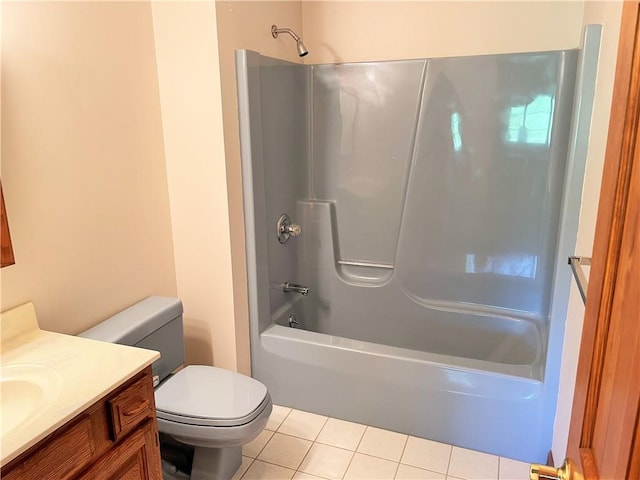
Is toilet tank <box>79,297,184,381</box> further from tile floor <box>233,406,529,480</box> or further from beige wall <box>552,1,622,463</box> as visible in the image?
beige wall <box>552,1,622,463</box>

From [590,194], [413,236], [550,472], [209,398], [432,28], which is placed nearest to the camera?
[550,472]

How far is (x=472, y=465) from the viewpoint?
2.02 meters

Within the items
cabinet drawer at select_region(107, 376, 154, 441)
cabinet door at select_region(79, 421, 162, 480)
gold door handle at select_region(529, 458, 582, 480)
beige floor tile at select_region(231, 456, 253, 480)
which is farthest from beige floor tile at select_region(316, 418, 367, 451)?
gold door handle at select_region(529, 458, 582, 480)

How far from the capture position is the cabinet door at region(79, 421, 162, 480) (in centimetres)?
127

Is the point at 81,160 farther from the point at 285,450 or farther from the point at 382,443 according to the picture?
the point at 382,443

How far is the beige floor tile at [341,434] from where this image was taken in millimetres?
2150

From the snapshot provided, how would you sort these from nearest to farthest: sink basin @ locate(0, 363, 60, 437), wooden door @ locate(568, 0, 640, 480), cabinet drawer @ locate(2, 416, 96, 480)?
wooden door @ locate(568, 0, 640, 480) → cabinet drawer @ locate(2, 416, 96, 480) → sink basin @ locate(0, 363, 60, 437)

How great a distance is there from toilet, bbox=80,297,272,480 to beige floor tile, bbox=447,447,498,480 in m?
0.82

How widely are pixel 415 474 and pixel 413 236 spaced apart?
1190mm

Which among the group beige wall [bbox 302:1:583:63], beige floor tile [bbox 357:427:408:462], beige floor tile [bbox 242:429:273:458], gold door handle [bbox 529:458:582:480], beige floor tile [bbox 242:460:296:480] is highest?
beige wall [bbox 302:1:583:63]

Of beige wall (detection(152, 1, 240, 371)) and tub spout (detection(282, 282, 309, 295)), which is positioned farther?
tub spout (detection(282, 282, 309, 295))

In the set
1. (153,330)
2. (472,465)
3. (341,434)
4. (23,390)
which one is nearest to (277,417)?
(341,434)

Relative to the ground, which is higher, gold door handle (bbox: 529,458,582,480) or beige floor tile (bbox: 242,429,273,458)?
gold door handle (bbox: 529,458,582,480)

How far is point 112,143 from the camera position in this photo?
1.88 metres
